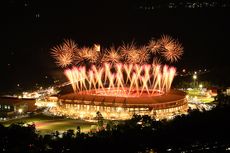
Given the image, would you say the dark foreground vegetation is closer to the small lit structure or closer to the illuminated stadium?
the illuminated stadium

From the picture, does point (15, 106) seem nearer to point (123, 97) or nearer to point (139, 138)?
point (123, 97)

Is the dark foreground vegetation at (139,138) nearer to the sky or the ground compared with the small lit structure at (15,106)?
nearer to the ground

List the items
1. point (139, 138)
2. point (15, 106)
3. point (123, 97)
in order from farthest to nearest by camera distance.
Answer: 1. point (15, 106)
2. point (123, 97)
3. point (139, 138)

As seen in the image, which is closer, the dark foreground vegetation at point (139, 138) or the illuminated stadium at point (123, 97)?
the dark foreground vegetation at point (139, 138)

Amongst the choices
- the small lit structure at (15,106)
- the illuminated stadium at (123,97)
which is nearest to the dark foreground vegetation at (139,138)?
the illuminated stadium at (123,97)

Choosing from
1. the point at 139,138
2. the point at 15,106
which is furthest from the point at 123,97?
the point at 139,138

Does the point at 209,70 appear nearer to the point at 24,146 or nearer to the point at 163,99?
the point at 163,99

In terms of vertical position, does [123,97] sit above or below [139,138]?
above

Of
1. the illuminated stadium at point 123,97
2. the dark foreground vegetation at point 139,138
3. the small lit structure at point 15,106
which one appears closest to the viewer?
the dark foreground vegetation at point 139,138

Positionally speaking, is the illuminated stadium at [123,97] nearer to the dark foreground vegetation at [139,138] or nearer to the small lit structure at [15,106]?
the small lit structure at [15,106]
